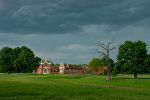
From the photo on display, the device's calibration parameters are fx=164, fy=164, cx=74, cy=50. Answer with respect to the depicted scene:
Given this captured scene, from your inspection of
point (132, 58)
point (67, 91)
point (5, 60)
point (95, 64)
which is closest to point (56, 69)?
point (95, 64)

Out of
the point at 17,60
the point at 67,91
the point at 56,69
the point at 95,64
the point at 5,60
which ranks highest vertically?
the point at 5,60

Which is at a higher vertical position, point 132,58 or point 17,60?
point 17,60

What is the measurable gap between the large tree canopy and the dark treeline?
69.0 meters

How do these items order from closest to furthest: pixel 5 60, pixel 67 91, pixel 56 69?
pixel 67 91 → pixel 5 60 → pixel 56 69

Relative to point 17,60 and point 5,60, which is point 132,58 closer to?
point 17,60

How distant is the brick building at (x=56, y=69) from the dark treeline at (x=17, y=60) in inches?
765

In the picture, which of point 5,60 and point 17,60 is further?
point 5,60

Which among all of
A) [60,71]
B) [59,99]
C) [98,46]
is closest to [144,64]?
[98,46]

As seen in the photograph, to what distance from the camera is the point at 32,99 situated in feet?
55.3

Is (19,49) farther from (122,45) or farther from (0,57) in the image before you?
(122,45)

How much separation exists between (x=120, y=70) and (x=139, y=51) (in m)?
9.66

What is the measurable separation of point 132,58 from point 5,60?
90.0m

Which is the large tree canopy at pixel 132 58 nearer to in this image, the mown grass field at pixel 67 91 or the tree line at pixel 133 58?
the tree line at pixel 133 58

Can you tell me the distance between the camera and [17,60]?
110000 mm
